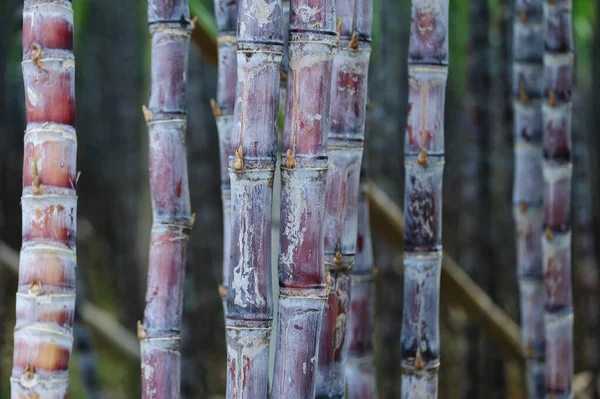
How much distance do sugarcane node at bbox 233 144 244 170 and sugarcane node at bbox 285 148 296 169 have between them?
2.3 inches

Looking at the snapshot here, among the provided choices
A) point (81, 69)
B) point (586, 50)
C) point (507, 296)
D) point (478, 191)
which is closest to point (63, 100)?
point (478, 191)

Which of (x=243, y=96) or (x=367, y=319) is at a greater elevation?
(x=243, y=96)

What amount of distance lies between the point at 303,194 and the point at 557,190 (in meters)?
0.82

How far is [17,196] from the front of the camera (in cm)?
411

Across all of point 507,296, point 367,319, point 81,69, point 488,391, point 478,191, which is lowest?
point 488,391

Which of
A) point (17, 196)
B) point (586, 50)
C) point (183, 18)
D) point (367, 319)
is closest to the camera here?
point (183, 18)

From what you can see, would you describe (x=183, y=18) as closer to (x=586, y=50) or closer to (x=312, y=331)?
(x=312, y=331)

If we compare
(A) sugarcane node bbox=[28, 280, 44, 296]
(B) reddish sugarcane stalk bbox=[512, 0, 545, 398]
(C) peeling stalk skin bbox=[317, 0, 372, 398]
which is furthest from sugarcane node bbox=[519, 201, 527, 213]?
(A) sugarcane node bbox=[28, 280, 44, 296]

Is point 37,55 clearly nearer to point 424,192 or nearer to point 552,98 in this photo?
point 424,192

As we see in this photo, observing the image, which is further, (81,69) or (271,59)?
(81,69)

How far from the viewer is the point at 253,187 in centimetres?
99

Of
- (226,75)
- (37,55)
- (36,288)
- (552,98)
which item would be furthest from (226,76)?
(552,98)

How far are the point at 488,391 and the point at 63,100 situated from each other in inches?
104

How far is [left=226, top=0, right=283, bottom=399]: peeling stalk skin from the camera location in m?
0.98
